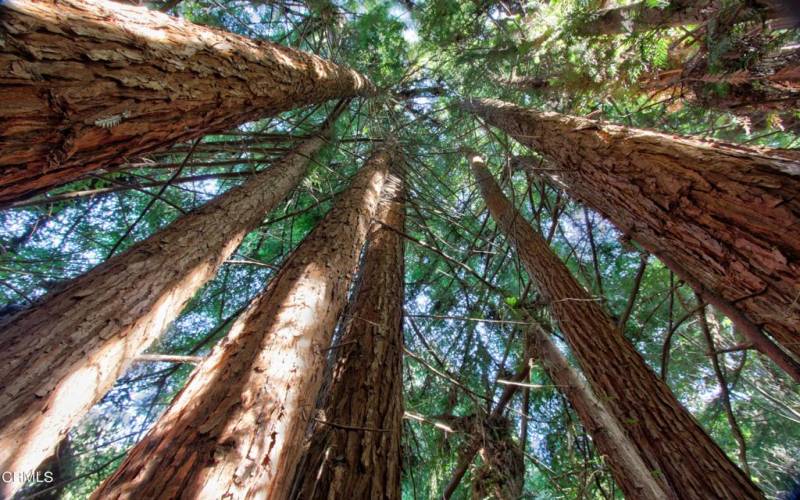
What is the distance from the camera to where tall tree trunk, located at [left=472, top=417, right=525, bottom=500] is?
1943 mm

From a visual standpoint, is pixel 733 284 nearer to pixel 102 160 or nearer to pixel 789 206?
pixel 789 206

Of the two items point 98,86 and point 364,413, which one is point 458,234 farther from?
point 98,86

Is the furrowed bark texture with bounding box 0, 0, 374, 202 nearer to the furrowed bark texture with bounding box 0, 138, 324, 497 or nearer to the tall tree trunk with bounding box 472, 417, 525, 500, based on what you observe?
the furrowed bark texture with bounding box 0, 138, 324, 497

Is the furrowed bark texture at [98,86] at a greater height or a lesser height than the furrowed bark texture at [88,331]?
greater

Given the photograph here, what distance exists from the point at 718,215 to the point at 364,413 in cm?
208

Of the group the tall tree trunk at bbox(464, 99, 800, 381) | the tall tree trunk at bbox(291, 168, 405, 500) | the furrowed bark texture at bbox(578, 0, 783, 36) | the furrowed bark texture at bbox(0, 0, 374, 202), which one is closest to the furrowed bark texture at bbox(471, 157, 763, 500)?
the tall tree trunk at bbox(464, 99, 800, 381)

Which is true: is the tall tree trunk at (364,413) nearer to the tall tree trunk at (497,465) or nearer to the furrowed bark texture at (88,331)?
the tall tree trunk at (497,465)

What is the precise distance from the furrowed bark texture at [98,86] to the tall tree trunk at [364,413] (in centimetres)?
135

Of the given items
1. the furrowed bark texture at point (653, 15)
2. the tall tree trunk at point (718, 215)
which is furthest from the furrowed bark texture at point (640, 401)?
the furrowed bark texture at point (653, 15)

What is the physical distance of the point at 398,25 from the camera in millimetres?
5664

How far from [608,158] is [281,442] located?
8.78ft

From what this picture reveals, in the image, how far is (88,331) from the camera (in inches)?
60.0

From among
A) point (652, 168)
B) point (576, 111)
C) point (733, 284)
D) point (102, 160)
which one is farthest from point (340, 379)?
point (576, 111)

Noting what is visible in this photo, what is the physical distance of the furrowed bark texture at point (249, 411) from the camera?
927 mm
